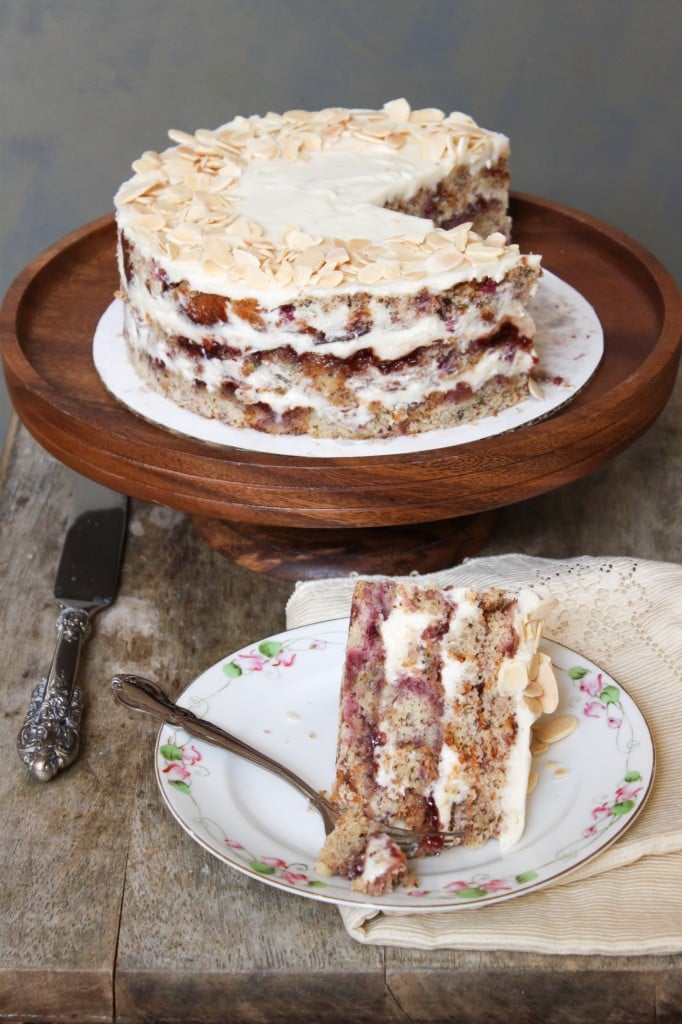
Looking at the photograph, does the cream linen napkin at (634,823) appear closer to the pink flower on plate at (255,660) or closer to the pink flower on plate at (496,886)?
the pink flower on plate at (496,886)

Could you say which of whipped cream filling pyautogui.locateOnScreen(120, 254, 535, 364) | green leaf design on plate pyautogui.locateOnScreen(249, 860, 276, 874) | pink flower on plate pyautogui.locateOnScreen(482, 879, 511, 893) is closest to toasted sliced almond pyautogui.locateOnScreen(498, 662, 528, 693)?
pink flower on plate pyautogui.locateOnScreen(482, 879, 511, 893)

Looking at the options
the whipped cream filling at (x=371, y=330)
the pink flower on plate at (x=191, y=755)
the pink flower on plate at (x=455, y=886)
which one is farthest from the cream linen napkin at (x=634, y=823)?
the whipped cream filling at (x=371, y=330)

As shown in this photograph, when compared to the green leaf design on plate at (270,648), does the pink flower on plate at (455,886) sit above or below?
above

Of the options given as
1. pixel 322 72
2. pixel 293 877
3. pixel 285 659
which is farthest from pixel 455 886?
pixel 322 72

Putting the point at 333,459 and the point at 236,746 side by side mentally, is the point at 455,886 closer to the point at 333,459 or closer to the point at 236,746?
the point at 236,746

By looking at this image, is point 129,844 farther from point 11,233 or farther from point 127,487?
point 11,233
